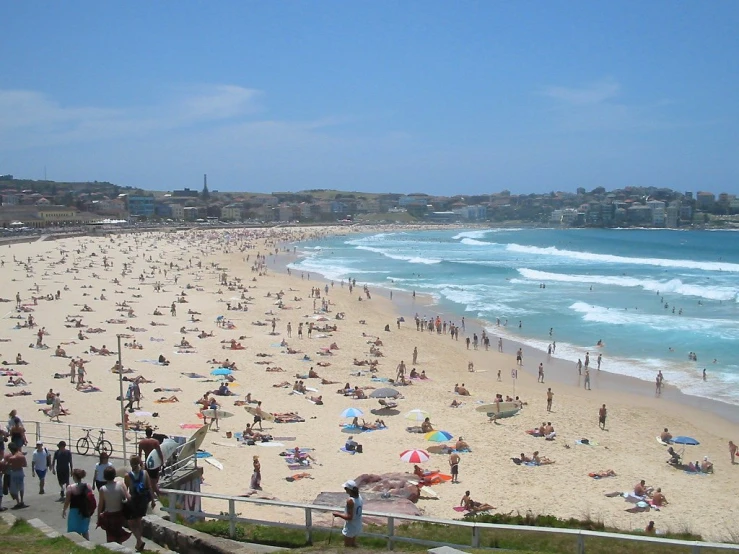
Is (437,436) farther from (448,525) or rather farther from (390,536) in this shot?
(390,536)

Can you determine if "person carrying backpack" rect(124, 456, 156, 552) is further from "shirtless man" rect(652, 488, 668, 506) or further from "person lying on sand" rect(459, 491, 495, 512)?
"shirtless man" rect(652, 488, 668, 506)

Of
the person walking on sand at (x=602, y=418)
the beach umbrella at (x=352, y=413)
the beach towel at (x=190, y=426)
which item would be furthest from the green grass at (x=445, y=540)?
the person walking on sand at (x=602, y=418)

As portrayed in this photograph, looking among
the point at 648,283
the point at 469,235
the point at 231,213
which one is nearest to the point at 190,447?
the point at 648,283

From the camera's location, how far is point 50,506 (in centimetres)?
757

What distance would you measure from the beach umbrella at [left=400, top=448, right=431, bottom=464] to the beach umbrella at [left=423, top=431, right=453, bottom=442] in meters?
1.30

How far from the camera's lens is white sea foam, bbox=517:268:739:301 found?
38794mm

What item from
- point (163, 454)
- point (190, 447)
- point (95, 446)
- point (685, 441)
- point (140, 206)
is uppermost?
point (140, 206)

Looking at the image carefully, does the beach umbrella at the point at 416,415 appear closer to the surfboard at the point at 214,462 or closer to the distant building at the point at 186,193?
the surfboard at the point at 214,462

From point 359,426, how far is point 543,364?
9.56 m

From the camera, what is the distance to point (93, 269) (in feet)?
147

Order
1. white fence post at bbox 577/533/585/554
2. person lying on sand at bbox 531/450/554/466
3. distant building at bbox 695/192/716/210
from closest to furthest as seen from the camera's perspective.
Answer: white fence post at bbox 577/533/585/554 < person lying on sand at bbox 531/450/554/466 < distant building at bbox 695/192/716/210

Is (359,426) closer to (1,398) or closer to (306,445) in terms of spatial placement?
(306,445)

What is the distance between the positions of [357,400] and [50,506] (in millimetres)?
10003

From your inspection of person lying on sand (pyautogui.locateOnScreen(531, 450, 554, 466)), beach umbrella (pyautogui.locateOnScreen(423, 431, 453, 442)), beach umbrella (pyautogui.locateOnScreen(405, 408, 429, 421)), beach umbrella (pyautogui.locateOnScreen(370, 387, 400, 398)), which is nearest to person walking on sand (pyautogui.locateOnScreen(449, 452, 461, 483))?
beach umbrella (pyautogui.locateOnScreen(423, 431, 453, 442))
